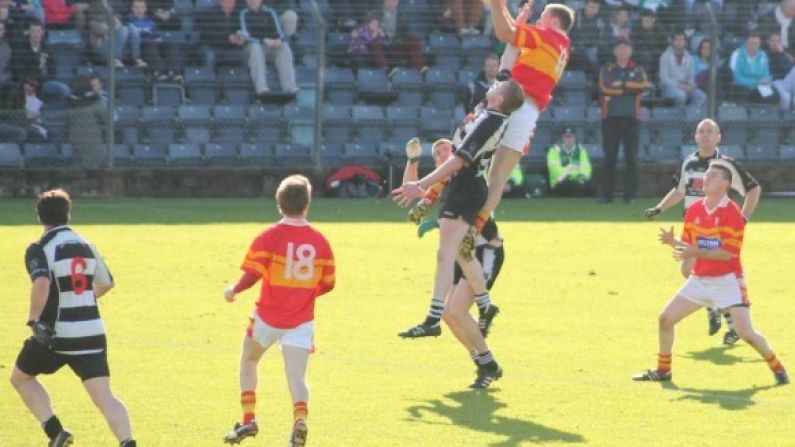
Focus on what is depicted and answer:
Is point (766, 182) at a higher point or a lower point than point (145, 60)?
lower

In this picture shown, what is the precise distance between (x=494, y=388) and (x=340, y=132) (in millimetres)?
13771

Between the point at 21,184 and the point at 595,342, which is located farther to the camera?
the point at 21,184

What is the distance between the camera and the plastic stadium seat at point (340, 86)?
80.1 ft

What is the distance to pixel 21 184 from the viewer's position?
896 inches

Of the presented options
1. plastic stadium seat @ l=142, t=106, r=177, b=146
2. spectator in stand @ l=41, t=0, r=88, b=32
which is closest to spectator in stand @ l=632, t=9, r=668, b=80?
plastic stadium seat @ l=142, t=106, r=177, b=146

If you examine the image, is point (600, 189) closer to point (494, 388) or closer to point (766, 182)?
point (766, 182)

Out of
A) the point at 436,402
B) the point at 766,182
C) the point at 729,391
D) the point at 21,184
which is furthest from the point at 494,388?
the point at 766,182

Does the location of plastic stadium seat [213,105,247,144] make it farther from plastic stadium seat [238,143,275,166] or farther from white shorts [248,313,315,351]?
Answer: white shorts [248,313,315,351]

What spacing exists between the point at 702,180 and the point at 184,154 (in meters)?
11.8

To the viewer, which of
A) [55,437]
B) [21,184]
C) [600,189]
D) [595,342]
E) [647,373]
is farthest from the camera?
[600,189]

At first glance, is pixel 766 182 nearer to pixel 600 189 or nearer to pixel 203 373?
pixel 600 189

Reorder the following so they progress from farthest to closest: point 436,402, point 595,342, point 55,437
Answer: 1. point 595,342
2. point 436,402
3. point 55,437

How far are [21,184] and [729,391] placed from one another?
14.5 meters

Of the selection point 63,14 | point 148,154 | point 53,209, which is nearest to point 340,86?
point 148,154
